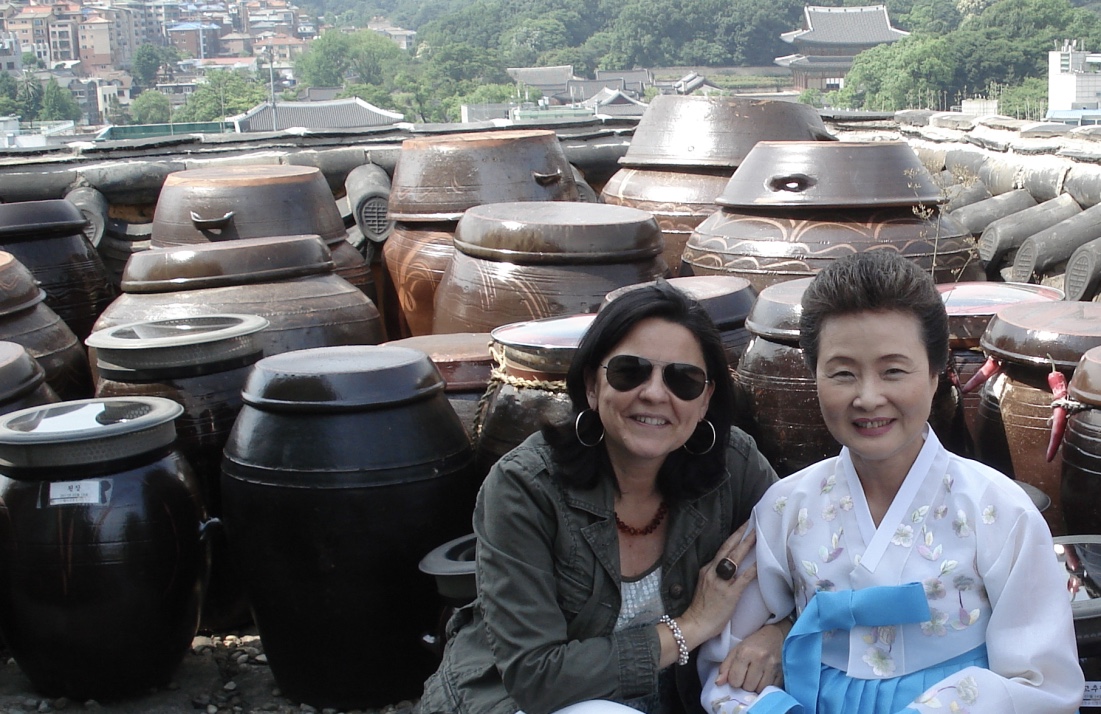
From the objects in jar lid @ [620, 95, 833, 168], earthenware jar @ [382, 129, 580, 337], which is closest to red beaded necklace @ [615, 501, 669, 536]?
earthenware jar @ [382, 129, 580, 337]

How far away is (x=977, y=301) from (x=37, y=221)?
163 inches

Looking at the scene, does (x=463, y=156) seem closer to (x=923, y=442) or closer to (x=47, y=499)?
(x=47, y=499)

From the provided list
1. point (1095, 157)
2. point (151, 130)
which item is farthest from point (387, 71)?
point (1095, 157)

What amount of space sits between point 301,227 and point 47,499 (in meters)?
2.63

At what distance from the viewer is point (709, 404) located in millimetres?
2385

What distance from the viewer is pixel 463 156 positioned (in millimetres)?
5891

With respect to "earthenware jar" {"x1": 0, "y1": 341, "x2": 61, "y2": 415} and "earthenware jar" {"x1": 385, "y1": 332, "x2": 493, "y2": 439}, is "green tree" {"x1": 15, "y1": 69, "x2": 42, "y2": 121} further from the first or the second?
"earthenware jar" {"x1": 385, "y1": 332, "x2": 493, "y2": 439}

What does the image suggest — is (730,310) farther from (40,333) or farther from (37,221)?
(37,221)

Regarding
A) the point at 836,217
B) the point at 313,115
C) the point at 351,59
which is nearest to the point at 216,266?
the point at 836,217

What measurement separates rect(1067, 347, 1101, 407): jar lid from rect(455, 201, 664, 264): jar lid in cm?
200

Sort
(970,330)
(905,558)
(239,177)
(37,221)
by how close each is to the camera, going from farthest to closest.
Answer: (239,177), (37,221), (970,330), (905,558)

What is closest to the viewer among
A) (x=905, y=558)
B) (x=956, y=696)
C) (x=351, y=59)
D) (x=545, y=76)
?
(x=956, y=696)

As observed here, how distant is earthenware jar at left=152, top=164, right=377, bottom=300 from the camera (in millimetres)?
5539

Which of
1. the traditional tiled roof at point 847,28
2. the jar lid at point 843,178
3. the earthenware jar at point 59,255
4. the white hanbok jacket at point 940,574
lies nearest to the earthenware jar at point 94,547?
the white hanbok jacket at point 940,574
